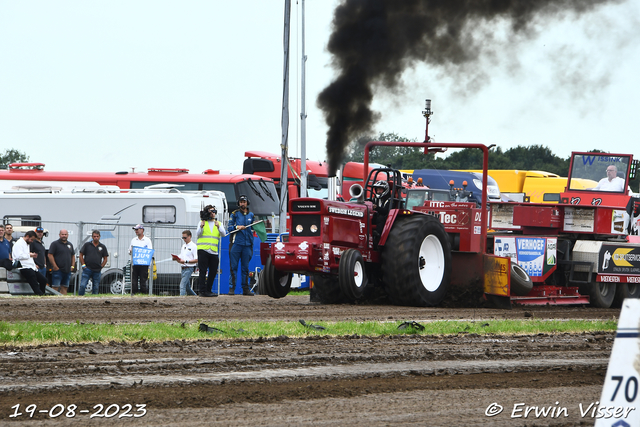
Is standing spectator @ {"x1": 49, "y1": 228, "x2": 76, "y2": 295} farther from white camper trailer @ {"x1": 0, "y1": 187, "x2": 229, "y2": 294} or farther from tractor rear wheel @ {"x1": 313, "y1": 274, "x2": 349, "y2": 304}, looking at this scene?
tractor rear wheel @ {"x1": 313, "y1": 274, "x2": 349, "y2": 304}

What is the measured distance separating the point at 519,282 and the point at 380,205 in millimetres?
2528

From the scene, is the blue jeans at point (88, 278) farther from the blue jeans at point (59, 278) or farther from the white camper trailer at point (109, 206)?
the white camper trailer at point (109, 206)

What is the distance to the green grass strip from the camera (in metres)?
7.86

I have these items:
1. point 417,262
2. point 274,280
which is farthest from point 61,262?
point 417,262

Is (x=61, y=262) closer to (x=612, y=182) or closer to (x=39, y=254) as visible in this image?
(x=39, y=254)

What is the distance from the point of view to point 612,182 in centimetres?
1730

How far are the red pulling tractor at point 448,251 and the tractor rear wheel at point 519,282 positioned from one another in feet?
0.05

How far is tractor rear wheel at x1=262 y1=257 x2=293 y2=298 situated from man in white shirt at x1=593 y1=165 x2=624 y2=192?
336 inches

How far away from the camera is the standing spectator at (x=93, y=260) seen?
16719 millimetres

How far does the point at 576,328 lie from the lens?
9570 millimetres

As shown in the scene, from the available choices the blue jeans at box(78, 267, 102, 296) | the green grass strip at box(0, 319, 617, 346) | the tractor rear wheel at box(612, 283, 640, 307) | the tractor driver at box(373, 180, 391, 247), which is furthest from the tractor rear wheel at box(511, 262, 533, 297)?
the blue jeans at box(78, 267, 102, 296)

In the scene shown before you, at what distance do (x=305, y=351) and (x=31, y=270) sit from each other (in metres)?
9.95

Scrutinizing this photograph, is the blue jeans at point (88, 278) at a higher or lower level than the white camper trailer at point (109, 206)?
lower

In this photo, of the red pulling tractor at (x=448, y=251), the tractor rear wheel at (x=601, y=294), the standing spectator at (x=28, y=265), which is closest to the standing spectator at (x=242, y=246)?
the standing spectator at (x=28, y=265)
